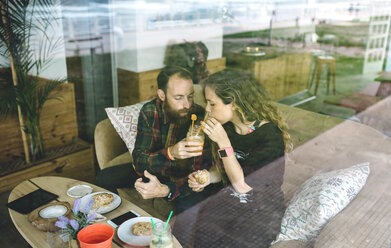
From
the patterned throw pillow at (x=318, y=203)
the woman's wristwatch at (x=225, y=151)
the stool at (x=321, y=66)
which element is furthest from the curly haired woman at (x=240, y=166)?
the stool at (x=321, y=66)

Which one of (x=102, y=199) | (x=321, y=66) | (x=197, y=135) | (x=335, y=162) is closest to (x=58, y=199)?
(x=102, y=199)

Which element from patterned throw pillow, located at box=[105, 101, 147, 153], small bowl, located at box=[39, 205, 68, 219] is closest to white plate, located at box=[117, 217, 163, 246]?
small bowl, located at box=[39, 205, 68, 219]

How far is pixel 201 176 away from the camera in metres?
1.58

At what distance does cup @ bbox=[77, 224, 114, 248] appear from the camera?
3.59 ft

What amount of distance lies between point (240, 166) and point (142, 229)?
0.49 m

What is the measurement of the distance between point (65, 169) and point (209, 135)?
58.2 inches

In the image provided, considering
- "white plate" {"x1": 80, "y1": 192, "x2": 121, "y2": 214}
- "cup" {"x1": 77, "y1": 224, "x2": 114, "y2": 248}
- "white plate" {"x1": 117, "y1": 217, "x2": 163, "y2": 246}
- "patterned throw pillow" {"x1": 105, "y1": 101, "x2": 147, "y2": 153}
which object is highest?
"patterned throw pillow" {"x1": 105, "y1": 101, "x2": 147, "y2": 153}

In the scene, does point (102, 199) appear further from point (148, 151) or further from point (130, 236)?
point (148, 151)

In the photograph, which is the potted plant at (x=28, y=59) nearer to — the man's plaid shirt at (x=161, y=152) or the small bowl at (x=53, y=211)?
the man's plaid shirt at (x=161, y=152)

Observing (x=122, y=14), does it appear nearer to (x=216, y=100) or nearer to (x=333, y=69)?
(x=216, y=100)

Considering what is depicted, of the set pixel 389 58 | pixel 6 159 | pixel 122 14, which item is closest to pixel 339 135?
pixel 122 14

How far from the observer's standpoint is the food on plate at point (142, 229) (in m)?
1.22

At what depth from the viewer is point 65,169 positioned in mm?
2518

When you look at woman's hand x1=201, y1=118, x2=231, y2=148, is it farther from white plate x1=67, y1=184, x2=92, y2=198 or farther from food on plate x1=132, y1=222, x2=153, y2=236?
white plate x1=67, y1=184, x2=92, y2=198
